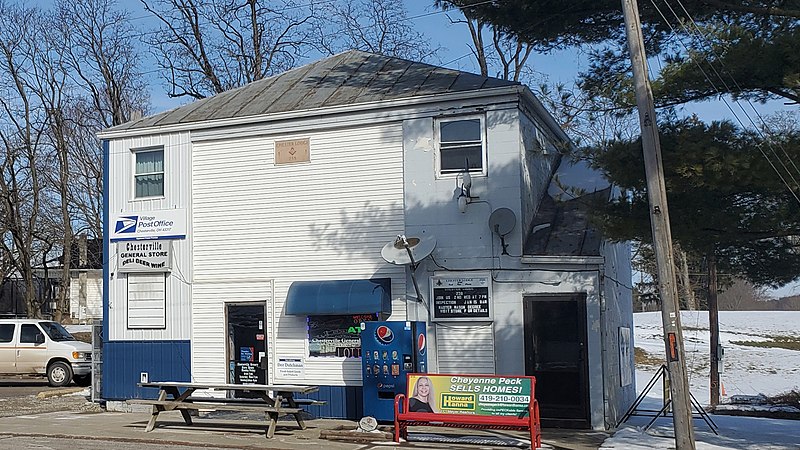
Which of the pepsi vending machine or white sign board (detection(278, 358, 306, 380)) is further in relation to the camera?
white sign board (detection(278, 358, 306, 380))

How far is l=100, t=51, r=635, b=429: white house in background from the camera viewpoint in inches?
617

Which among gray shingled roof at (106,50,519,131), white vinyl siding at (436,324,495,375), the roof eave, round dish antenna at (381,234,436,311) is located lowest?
white vinyl siding at (436,324,495,375)

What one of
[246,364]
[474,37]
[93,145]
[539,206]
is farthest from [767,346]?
[93,145]

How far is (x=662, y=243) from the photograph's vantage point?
11.4 meters

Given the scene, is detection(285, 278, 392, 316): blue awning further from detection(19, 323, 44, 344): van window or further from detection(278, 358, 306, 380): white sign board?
detection(19, 323, 44, 344): van window

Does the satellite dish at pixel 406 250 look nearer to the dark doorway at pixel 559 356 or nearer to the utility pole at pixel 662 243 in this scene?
A: the dark doorway at pixel 559 356

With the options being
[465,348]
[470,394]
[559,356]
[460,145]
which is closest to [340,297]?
[465,348]

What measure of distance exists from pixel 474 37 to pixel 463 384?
895 inches

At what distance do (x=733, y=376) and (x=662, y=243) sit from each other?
77.3 ft

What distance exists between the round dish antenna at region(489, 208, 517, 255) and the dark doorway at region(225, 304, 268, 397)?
498 cm

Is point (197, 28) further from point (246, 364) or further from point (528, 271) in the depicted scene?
point (528, 271)

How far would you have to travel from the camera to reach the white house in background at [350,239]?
15680 mm

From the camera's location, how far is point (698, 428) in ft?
50.7

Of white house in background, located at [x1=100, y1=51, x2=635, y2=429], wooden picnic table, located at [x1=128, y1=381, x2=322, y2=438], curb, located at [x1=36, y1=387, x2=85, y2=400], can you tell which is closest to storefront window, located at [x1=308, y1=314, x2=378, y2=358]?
white house in background, located at [x1=100, y1=51, x2=635, y2=429]
